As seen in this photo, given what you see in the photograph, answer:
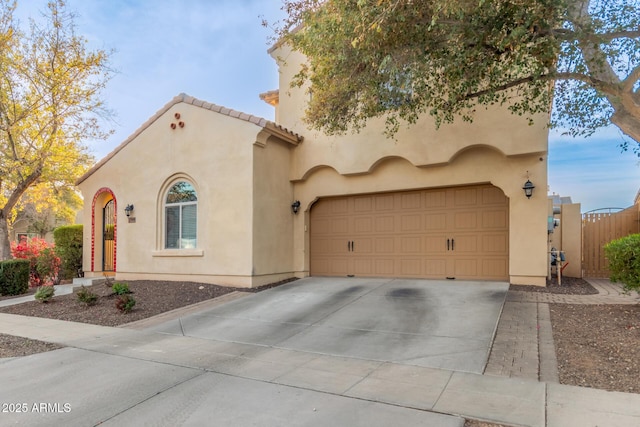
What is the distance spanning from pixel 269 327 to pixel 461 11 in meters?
6.01

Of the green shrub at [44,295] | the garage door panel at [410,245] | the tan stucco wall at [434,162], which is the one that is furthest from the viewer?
the garage door panel at [410,245]

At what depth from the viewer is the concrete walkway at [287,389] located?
11.6ft

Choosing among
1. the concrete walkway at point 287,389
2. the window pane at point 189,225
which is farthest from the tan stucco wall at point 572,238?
the window pane at point 189,225

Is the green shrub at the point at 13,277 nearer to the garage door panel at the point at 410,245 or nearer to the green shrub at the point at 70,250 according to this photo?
the green shrub at the point at 70,250

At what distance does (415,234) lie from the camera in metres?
10.8

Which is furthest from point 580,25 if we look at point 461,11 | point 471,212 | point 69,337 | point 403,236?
point 69,337

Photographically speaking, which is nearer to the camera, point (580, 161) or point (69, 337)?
point (69, 337)

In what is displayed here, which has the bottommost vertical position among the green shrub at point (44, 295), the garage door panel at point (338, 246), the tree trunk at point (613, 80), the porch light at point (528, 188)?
the green shrub at point (44, 295)

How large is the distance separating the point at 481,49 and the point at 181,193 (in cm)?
912

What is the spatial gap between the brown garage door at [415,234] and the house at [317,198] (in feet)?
0.10

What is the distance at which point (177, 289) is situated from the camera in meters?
10.2

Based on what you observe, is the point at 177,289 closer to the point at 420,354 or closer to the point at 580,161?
the point at 420,354

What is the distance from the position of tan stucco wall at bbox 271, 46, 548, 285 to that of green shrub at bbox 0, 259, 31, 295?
344 inches

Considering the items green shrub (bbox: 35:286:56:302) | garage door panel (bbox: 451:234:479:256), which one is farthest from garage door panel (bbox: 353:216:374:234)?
green shrub (bbox: 35:286:56:302)
